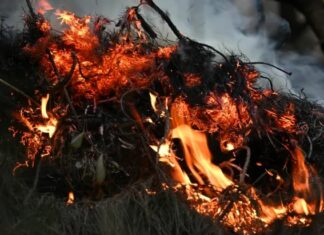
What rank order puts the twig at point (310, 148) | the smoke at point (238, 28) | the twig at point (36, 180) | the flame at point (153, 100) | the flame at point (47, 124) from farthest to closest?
the smoke at point (238, 28) → the twig at point (310, 148) → the flame at point (153, 100) → the flame at point (47, 124) → the twig at point (36, 180)

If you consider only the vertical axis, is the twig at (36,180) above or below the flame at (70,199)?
above

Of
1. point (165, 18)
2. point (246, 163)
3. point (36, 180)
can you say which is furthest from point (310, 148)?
point (36, 180)

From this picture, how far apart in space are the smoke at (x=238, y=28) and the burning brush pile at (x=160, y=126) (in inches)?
14.0

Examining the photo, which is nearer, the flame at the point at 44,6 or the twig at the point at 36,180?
the twig at the point at 36,180

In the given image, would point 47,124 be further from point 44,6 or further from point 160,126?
point 44,6

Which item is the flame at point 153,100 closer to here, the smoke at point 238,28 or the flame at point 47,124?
the flame at point 47,124

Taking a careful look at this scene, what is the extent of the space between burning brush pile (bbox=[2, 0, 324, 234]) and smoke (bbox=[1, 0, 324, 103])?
36 cm

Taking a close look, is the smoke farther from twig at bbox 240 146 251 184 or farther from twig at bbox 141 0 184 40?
twig at bbox 240 146 251 184

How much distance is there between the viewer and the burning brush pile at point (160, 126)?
10.9 feet

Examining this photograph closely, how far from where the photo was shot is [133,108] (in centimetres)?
364

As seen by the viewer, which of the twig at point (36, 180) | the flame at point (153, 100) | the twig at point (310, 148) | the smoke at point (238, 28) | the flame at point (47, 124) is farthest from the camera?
the smoke at point (238, 28)

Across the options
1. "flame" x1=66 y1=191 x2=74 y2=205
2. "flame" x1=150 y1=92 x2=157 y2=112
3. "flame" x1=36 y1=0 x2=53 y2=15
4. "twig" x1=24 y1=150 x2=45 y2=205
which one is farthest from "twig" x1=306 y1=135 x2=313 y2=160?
"flame" x1=36 y1=0 x2=53 y2=15

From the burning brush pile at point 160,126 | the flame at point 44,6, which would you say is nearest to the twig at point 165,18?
the burning brush pile at point 160,126

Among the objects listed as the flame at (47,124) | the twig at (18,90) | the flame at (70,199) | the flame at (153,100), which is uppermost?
the twig at (18,90)
